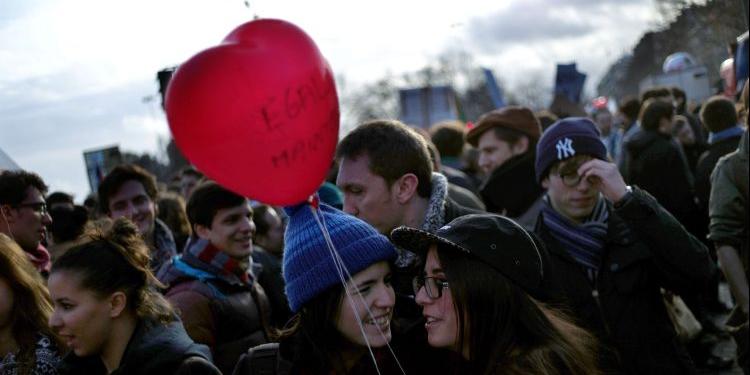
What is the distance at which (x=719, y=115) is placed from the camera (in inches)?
264

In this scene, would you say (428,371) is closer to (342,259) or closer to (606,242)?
(342,259)

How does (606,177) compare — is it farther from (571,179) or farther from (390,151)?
(390,151)

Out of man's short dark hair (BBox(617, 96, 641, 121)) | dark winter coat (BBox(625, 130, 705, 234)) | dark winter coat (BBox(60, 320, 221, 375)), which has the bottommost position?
dark winter coat (BBox(625, 130, 705, 234))

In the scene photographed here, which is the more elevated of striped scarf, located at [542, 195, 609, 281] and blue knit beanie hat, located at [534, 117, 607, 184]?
blue knit beanie hat, located at [534, 117, 607, 184]

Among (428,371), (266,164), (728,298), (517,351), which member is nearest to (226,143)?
(266,164)

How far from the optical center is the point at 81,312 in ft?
10.8

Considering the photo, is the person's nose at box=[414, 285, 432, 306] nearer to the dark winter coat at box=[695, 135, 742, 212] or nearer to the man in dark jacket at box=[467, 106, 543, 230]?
the man in dark jacket at box=[467, 106, 543, 230]

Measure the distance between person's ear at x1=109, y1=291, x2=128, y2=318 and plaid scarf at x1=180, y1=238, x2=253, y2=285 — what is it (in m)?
0.84

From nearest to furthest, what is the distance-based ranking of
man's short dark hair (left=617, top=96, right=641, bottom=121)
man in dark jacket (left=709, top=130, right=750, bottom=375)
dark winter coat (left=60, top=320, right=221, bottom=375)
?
dark winter coat (left=60, top=320, right=221, bottom=375) → man in dark jacket (left=709, top=130, right=750, bottom=375) → man's short dark hair (left=617, top=96, right=641, bottom=121)

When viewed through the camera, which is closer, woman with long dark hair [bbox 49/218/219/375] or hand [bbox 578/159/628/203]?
woman with long dark hair [bbox 49/218/219/375]

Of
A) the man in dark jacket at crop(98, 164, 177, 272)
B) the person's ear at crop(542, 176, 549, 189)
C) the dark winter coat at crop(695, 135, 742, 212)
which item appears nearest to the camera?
the person's ear at crop(542, 176, 549, 189)

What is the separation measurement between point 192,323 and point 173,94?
1.88m

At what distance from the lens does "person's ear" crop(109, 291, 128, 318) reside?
3332mm

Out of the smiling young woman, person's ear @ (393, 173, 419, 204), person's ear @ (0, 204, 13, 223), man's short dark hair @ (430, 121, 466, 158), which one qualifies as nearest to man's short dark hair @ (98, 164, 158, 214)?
person's ear @ (0, 204, 13, 223)
